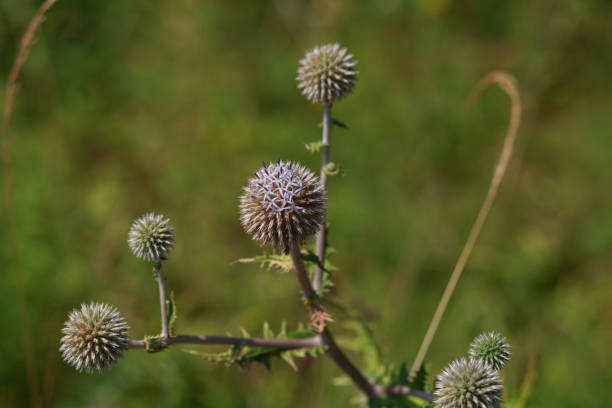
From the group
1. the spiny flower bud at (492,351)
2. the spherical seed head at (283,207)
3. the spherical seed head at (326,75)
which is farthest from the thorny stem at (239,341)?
the spherical seed head at (326,75)

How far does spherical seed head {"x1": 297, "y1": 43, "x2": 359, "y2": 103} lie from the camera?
3535 millimetres

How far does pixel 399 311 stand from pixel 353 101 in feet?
10.4

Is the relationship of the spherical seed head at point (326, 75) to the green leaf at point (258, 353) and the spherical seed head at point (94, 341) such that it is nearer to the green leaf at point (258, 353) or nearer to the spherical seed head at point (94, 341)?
the green leaf at point (258, 353)

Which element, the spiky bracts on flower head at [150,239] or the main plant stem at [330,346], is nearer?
the main plant stem at [330,346]

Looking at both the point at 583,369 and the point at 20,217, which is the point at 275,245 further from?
the point at 20,217

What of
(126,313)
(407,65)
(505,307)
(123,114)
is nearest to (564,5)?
(407,65)

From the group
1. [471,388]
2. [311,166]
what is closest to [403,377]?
[471,388]

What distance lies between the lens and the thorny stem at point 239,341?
2.84m

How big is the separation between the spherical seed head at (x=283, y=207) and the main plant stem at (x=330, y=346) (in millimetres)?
87

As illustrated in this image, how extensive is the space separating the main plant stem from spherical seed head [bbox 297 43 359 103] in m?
1.20

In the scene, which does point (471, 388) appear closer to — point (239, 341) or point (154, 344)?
point (239, 341)

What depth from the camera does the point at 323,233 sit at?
3.13 m

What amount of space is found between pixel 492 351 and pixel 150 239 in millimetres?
2125

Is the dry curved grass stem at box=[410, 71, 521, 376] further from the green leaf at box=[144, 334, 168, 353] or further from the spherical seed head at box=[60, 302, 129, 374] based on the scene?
the spherical seed head at box=[60, 302, 129, 374]
